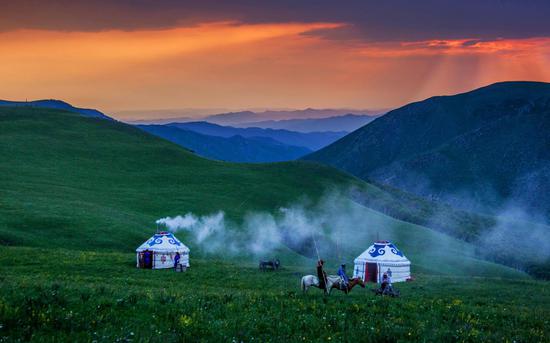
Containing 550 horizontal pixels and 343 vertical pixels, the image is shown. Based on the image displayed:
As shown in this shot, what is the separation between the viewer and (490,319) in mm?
20109

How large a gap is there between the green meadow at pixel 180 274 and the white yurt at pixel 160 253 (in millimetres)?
1631

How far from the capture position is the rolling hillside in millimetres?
62844

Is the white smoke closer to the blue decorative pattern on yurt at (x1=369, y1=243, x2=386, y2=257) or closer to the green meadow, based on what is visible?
the green meadow

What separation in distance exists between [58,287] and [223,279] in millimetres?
21737

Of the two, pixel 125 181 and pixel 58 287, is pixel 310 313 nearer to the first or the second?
pixel 58 287

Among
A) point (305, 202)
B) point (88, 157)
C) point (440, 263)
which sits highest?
point (88, 157)

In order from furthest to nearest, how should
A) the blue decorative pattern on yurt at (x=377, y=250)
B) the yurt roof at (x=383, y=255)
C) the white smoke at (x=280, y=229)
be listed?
the white smoke at (x=280, y=229) < the blue decorative pattern on yurt at (x=377, y=250) < the yurt roof at (x=383, y=255)

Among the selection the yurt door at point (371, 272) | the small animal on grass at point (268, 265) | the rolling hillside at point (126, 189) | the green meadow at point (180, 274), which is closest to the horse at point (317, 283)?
the green meadow at point (180, 274)

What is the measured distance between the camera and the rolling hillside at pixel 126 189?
206 ft

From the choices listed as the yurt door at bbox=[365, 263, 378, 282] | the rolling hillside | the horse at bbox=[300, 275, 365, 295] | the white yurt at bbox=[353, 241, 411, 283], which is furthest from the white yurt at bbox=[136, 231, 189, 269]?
the horse at bbox=[300, 275, 365, 295]

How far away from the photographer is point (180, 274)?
42531 millimetres

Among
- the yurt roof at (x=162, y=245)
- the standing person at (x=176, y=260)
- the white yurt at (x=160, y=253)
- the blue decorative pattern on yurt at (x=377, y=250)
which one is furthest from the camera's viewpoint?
the blue decorative pattern on yurt at (x=377, y=250)

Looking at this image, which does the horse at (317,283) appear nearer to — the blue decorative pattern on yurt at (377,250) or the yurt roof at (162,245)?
the blue decorative pattern on yurt at (377,250)

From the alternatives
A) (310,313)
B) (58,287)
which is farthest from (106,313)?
(310,313)
